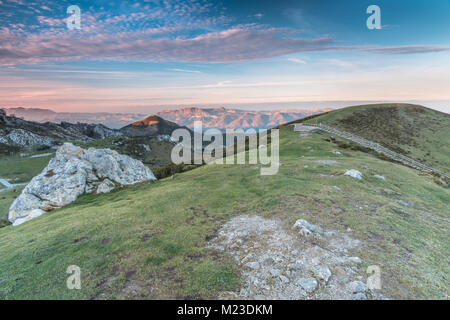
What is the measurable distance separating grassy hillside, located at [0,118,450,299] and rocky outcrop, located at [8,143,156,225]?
11.2 metres

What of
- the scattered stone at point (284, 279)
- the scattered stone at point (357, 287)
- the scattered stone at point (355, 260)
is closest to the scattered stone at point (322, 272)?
the scattered stone at point (357, 287)

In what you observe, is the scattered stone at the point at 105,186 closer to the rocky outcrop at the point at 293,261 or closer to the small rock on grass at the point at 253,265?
the rocky outcrop at the point at 293,261

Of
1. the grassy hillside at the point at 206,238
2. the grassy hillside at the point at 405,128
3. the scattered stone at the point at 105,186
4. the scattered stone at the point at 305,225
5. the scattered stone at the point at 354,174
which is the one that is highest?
the grassy hillside at the point at 405,128

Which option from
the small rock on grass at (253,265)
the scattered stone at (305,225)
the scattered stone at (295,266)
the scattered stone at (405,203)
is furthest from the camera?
the scattered stone at (405,203)

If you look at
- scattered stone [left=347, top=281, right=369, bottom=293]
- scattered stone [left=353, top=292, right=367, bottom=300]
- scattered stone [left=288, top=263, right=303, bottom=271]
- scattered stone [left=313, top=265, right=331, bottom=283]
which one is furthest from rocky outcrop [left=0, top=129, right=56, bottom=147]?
scattered stone [left=353, top=292, right=367, bottom=300]

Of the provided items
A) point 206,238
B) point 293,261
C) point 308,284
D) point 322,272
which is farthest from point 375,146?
point 308,284

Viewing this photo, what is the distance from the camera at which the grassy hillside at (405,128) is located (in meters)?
59.5

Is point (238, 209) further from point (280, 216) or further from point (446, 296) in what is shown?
point (446, 296)

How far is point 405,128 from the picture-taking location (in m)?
76.6

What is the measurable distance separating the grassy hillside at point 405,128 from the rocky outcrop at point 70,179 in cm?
6824

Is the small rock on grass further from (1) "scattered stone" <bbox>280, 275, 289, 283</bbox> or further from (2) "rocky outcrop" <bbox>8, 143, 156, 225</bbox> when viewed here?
(2) "rocky outcrop" <bbox>8, 143, 156, 225</bbox>

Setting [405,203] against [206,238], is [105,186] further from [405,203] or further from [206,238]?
[405,203]

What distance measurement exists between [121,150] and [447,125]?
207110mm

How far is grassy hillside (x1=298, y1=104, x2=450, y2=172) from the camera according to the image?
59.5m
